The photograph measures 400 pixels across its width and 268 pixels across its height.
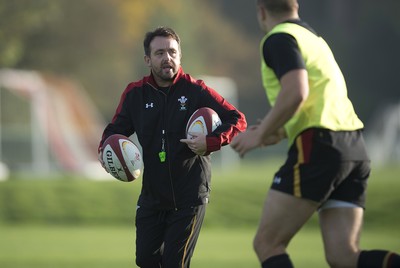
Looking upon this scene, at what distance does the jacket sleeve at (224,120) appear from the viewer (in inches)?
288

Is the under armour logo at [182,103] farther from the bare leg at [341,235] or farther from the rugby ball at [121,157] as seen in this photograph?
the bare leg at [341,235]

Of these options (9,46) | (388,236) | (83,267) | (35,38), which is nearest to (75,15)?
(35,38)

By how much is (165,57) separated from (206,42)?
5308cm

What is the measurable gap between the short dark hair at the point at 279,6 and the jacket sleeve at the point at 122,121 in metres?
1.64

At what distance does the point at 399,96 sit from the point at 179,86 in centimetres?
4894

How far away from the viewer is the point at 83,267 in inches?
444

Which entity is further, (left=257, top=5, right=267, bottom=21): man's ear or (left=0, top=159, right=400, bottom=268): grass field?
(left=0, top=159, right=400, bottom=268): grass field

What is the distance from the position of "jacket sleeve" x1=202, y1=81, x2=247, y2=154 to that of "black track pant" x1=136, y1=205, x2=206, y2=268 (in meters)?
0.57

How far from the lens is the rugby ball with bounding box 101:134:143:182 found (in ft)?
24.7

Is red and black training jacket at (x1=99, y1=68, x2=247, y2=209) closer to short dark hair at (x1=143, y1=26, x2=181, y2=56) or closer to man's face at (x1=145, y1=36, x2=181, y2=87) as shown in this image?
man's face at (x1=145, y1=36, x2=181, y2=87)

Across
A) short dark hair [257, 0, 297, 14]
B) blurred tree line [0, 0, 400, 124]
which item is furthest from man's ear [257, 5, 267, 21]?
blurred tree line [0, 0, 400, 124]

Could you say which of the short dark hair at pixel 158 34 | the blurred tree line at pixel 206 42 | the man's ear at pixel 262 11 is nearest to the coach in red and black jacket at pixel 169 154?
the short dark hair at pixel 158 34

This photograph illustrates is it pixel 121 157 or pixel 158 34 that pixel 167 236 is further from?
pixel 158 34

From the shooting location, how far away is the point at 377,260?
6.37 meters
